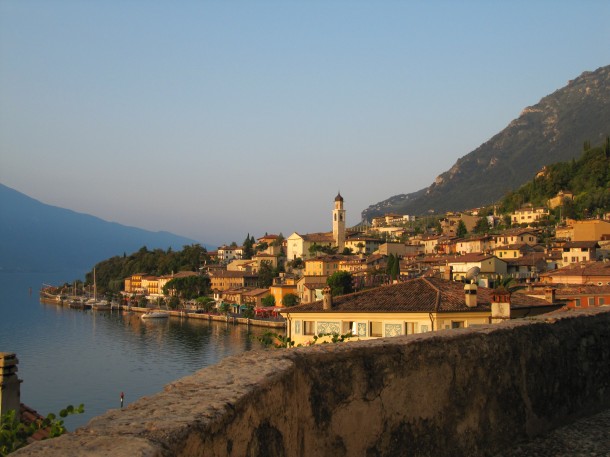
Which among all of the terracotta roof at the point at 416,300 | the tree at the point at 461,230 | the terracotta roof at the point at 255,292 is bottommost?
the terracotta roof at the point at 255,292

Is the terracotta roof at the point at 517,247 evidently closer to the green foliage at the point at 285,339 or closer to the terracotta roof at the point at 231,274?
the terracotta roof at the point at 231,274

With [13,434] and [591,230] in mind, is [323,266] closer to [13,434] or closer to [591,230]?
[591,230]

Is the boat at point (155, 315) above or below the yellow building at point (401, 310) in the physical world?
below

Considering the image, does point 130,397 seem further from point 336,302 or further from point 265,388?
point 265,388

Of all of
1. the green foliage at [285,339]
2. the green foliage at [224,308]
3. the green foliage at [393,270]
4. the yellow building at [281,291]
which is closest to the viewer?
the green foliage at [285,339]

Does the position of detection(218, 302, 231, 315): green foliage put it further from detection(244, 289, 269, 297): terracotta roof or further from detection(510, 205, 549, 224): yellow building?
detection(510, 205, 549, 224): yellow building

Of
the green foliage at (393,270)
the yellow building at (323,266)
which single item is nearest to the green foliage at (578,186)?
the green foliage at (393,270)

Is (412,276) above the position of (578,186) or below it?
below

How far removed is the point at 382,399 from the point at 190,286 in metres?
105

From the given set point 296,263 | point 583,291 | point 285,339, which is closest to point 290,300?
point 296,263

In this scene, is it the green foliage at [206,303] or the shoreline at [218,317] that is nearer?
the shoreline at [218,317]

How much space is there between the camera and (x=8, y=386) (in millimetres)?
8695

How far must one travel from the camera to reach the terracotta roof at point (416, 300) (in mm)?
19719

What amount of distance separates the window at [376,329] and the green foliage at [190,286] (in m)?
87.2
